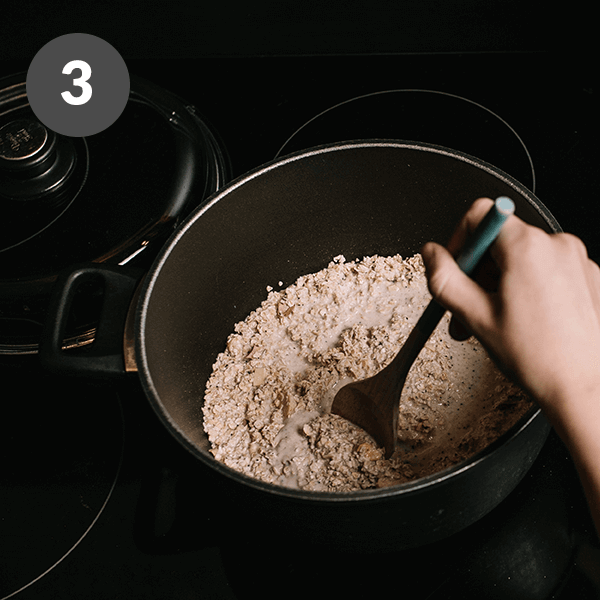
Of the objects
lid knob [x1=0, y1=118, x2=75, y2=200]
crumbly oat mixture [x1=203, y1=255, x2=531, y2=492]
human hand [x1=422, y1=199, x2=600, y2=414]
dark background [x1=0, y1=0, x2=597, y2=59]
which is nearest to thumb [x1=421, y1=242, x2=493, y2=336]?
human hand [x1=422, y1=199, x2=600, y2=414]

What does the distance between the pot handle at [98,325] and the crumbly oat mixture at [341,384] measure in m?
0.20

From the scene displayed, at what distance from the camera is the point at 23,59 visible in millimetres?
1181

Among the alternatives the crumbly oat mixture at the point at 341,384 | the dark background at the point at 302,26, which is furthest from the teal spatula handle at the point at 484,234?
the dark background at the point at 302,26

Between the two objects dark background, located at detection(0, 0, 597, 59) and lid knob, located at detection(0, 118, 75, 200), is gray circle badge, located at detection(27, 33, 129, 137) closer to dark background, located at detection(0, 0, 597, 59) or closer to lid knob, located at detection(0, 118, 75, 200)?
lid knob, located at detection(0, 118, 75, 200)

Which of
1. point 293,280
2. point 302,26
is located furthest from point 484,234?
point 302,26

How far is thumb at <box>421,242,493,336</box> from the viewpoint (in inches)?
17.1

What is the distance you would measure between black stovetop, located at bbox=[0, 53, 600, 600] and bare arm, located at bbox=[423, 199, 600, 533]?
0.23 m

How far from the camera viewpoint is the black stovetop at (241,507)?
24.8 inches

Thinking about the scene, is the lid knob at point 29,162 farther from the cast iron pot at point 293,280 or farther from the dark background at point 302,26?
the dark background at point 302,26

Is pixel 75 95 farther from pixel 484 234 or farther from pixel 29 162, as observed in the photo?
pixel 484 234

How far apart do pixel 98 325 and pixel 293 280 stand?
34 centimetres

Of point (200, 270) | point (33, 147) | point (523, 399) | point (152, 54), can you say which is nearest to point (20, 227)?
point (33, 147)

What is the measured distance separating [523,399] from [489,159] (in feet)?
1.38

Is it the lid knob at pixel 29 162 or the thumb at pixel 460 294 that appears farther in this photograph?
the lid knob at pixel 29 162
